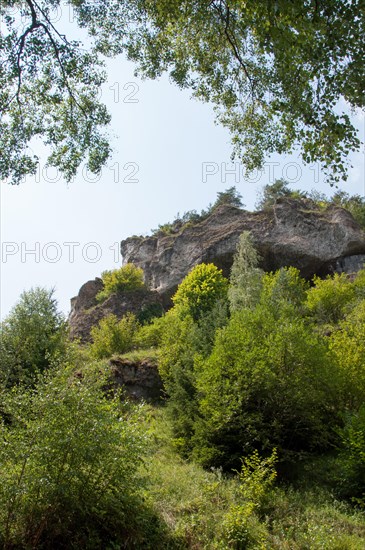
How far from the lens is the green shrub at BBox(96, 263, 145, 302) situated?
122ft

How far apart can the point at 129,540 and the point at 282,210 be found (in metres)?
31.4

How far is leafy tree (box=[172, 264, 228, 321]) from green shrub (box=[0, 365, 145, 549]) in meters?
17.3

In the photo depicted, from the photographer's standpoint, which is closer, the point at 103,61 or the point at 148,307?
the point at 103,61

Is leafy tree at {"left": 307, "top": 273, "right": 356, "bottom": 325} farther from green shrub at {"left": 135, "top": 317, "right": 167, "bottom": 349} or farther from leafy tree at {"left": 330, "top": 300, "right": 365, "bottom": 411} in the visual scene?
leafy tree at {"left": 330, "top": 300, "right": 365, "bottom": 411}

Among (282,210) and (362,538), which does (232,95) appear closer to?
(362,538)

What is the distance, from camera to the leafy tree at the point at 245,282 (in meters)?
23.6

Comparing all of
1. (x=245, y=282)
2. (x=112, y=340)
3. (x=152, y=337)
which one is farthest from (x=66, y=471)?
(x=112, y=340)

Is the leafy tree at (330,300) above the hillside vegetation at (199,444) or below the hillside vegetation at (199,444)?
above

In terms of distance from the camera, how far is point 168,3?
7312 mm

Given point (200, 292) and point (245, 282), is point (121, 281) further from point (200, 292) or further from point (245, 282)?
point (245, 282)

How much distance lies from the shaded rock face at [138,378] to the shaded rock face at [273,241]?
16.2m

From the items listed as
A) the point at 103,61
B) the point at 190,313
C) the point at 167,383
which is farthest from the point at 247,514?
the point at 190,313

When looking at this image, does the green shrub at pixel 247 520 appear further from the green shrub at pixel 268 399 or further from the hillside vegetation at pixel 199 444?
the green shrub at pixel 268 399

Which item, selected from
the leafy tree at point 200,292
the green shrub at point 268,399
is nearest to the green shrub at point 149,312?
the leafy tree at point 200,292
